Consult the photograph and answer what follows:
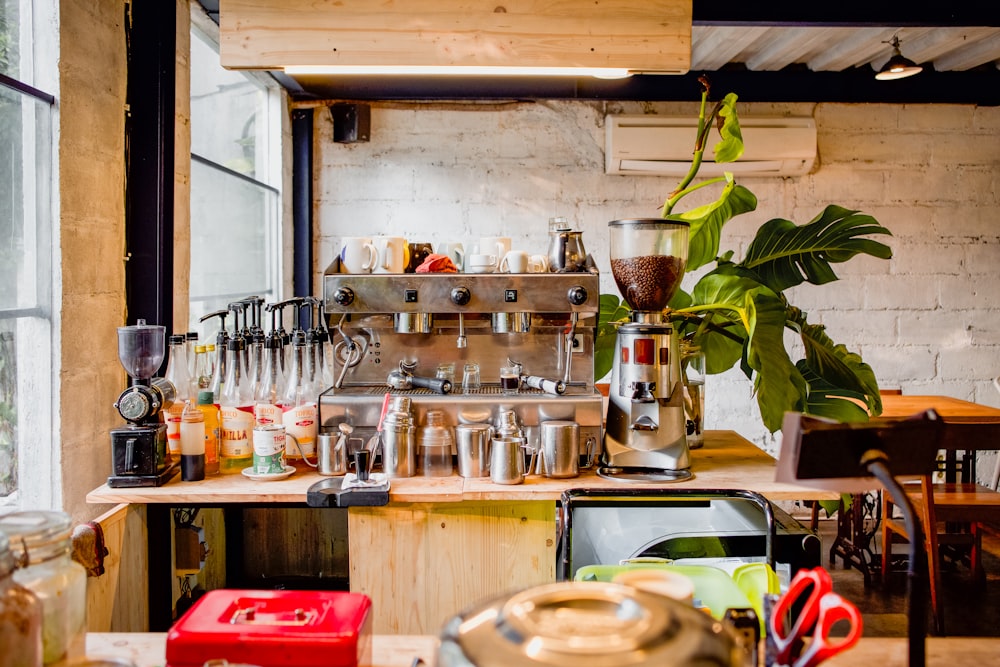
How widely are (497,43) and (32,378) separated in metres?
1.60

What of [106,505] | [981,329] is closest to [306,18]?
[106,505]

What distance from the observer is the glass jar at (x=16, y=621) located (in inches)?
33.9

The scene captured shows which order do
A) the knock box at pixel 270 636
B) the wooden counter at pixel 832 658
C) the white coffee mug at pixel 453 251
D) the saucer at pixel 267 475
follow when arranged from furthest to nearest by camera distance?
the white coffee mug at pixel 453 251 → the saucer at pixel 267 475 → the wooden counter at pixel 832 658 → the knock box at pixel 270 636

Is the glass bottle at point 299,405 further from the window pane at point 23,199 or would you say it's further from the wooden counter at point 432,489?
the window pane at point 23,199

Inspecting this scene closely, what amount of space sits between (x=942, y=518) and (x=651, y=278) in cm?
193

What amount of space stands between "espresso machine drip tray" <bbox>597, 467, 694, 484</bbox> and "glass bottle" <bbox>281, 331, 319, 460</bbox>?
882mm

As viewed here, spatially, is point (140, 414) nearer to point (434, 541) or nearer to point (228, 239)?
point (434, 541)

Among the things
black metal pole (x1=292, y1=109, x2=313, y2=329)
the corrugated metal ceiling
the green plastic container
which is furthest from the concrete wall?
the green plastic container

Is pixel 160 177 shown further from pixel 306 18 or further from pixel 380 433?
pixel 380 433

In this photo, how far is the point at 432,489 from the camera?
2.24 metres

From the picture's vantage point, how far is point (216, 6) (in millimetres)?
3117

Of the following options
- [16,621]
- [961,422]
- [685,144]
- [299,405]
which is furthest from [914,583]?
[685,144]

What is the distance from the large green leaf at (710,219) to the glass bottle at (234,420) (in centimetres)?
151

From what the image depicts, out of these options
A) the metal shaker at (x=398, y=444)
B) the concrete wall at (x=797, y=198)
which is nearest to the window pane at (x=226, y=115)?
the concrete wall at (x=797, y=198)
